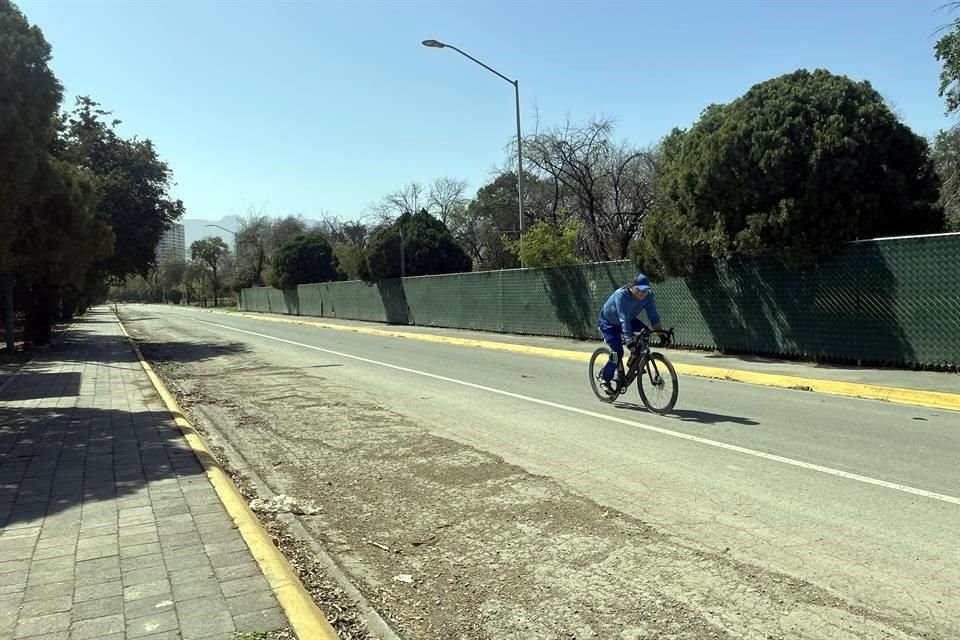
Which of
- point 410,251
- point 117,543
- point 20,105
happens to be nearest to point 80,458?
point 117,543

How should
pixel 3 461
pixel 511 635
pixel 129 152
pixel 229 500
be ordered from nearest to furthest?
pixel 511 635 < pixel 229 500 < pixel 3 461 < pixel 129 152

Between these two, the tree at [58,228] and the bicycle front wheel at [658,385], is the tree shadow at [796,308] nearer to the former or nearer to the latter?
the bicycle front wheel at [658,385]

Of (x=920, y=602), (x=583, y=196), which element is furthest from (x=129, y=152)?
(x=920, y=602)

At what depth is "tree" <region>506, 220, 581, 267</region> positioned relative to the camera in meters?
22.2

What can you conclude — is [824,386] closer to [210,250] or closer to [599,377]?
[599,377]

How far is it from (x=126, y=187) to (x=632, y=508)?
25641 mm

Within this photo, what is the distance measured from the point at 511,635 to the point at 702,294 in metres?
14.2

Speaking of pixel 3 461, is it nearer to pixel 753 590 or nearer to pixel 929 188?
pixel 753 590

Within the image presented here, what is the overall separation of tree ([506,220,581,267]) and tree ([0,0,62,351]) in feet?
46.0

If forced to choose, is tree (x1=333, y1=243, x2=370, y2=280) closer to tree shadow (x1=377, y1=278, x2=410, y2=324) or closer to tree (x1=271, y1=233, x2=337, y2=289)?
tree shadow (x1=377, y1=278, x2=410, y2=324)

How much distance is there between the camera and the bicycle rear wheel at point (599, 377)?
9711 mm

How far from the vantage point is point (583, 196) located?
109 feet

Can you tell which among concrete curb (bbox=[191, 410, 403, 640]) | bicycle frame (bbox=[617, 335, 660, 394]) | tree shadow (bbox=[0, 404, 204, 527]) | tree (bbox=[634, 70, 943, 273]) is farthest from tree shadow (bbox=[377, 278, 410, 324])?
concrete curb (bbox=[191, 410, 403, 640])

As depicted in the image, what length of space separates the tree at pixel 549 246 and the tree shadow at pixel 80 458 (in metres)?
14.5
